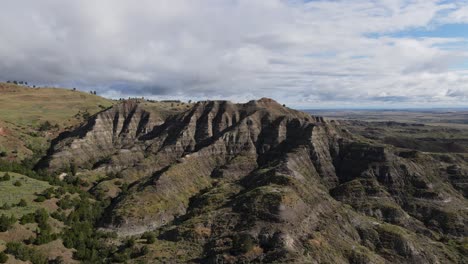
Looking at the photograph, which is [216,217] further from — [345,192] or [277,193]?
[345,192]

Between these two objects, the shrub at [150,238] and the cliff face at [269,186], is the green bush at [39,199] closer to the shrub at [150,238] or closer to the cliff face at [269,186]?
the cliff face at [269,186]

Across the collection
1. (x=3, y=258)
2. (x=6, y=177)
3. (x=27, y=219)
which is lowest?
(x=3, y=258)

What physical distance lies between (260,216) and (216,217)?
11110 mm

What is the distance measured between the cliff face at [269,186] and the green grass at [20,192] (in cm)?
1923

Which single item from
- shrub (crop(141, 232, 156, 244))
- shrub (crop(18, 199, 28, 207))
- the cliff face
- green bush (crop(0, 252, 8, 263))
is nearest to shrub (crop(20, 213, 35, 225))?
shrub (crop(18, 199, 28, 207))

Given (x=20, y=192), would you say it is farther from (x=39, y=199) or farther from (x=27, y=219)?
(x=27, y=219)

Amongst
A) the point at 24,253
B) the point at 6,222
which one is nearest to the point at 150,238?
the point at 24,253

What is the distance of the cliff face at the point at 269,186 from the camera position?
8519 centimetres

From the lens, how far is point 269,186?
103 meters

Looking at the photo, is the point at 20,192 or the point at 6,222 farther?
the point at 20,192

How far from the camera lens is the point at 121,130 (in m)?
190

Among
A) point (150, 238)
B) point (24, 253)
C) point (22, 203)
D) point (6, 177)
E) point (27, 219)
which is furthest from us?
point (6, 177)

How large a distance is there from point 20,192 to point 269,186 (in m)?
63.0

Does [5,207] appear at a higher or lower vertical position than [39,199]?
higher
